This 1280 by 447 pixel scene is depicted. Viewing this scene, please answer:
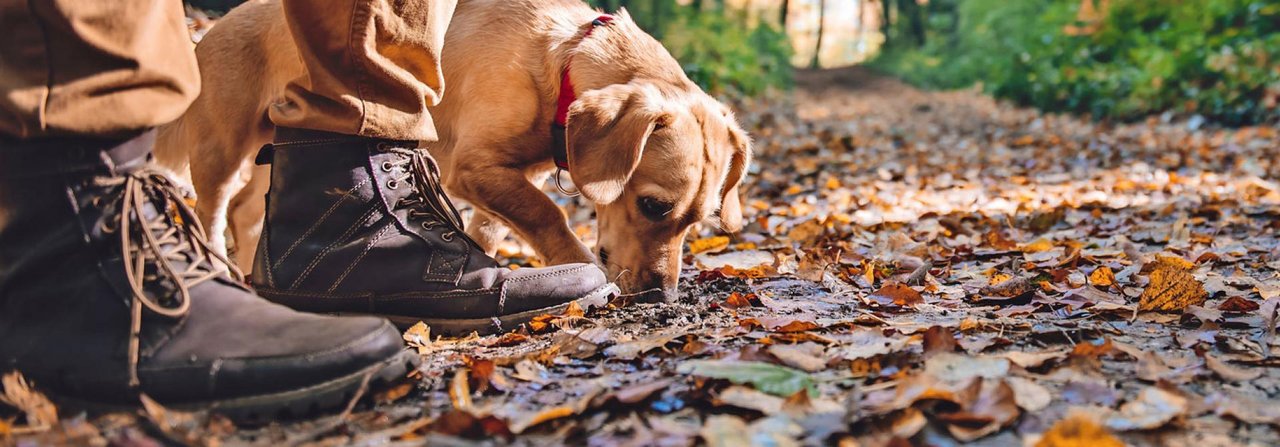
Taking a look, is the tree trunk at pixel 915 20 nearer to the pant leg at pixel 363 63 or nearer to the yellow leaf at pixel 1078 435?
the pant leg at pixel 363 63

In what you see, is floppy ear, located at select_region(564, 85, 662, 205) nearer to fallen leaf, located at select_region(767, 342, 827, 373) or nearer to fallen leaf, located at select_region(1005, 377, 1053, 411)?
fallen leaf, located at select_region(767, 342, 827, 373)

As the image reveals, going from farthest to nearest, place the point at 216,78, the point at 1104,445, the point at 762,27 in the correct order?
the point at 762,27, the point at 216,78, the point at 1104,445

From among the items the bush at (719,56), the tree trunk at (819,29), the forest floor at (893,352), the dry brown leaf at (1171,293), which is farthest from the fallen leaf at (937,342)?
the tree trunk at (819,29)

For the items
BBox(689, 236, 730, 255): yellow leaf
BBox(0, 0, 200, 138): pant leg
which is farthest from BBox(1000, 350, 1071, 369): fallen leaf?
BBox(689, 236, 730, 255): yellow leaf

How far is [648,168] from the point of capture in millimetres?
3141

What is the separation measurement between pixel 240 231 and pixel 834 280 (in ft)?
8.36

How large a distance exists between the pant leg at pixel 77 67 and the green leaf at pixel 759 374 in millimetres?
1153

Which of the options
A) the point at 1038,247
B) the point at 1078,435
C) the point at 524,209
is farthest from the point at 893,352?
the point at 1038,247

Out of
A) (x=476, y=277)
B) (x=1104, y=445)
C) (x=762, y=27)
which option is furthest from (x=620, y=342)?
(x=762, y=27)

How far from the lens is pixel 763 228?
4.64 metres

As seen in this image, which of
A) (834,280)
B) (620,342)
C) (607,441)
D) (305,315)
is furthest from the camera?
(834,280)

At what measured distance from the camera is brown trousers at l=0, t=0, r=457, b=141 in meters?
1.54

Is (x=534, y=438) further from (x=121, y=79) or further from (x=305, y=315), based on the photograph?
(x=121, y=79)

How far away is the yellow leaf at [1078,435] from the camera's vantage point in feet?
4.17
